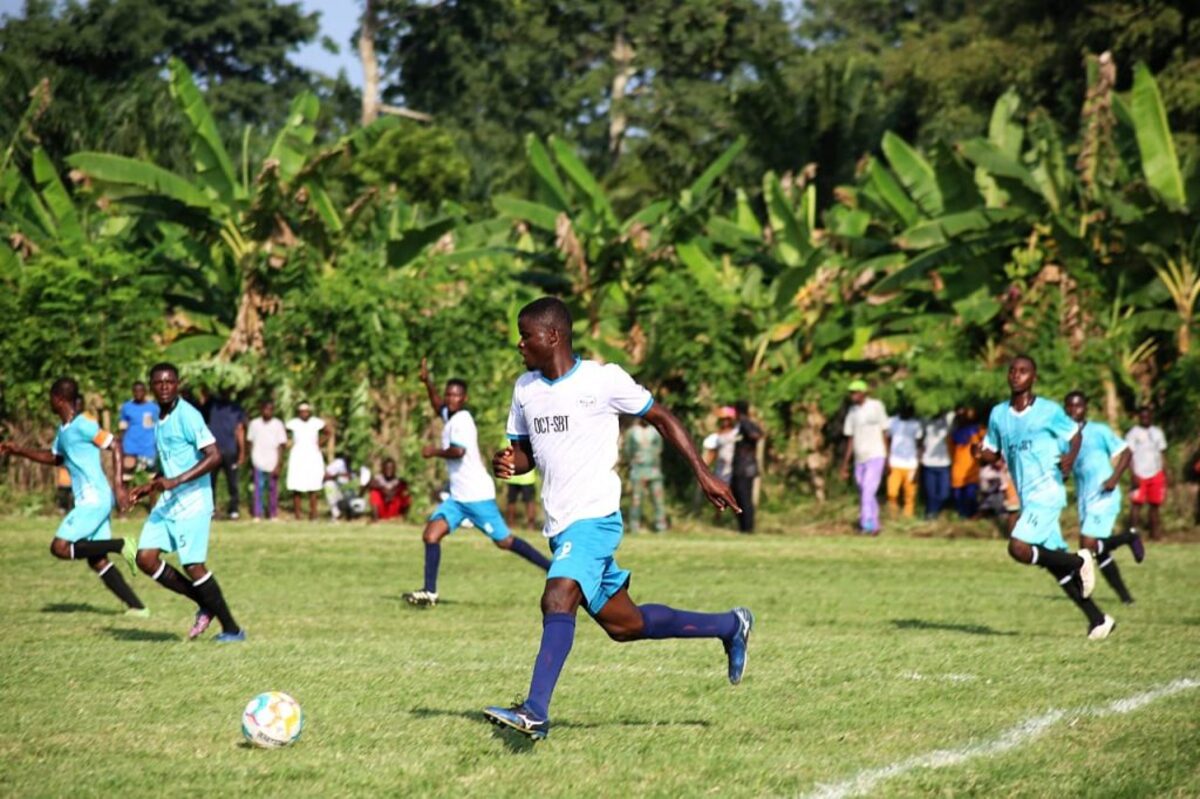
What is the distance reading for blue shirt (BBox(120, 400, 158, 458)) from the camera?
2412 centimetres

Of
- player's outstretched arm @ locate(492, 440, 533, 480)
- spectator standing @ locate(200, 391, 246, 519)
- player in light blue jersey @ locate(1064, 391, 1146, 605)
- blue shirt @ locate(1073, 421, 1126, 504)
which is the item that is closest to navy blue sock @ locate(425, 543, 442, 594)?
player in light blue jersey @ locate(1064, 391, 1146, 605)

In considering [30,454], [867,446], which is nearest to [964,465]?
[867,446]

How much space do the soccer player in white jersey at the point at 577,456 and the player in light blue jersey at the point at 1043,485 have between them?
504cm

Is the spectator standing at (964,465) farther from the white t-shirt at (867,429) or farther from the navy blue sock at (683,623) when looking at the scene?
the navy blue sock at (683,623)

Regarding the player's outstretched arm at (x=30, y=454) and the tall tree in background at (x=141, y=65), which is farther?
the tall tree in background at (x=141, y=65)

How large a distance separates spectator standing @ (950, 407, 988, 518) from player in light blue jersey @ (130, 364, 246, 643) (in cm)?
1540

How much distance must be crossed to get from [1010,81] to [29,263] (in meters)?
20.2

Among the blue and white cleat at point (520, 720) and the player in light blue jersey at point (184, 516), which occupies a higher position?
the player in light blue jersey at point (184, 516)

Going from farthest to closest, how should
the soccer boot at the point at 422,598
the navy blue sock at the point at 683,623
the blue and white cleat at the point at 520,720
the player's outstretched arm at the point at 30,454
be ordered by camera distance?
the soccer boot at the point at 422,598 → the player's outstretched arm at the point at 30,454 → the navy blue sock at the point at 683,623 → the blue and white cleat at the point at 520,720

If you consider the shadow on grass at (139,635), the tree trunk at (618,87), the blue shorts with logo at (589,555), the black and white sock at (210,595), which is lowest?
the shadow on grass at (139,635)

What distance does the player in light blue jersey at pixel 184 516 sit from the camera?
11695 millimetres

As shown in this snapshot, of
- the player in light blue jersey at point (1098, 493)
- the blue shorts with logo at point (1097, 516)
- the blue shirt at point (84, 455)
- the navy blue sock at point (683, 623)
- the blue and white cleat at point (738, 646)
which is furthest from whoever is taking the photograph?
the blue shorts with logo at point (1097, 516)

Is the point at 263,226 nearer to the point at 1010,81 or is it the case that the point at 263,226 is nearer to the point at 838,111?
the point at 838,111

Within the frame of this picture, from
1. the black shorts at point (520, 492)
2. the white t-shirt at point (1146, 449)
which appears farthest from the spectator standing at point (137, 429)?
the white t-shirt at point (1146, 449)
